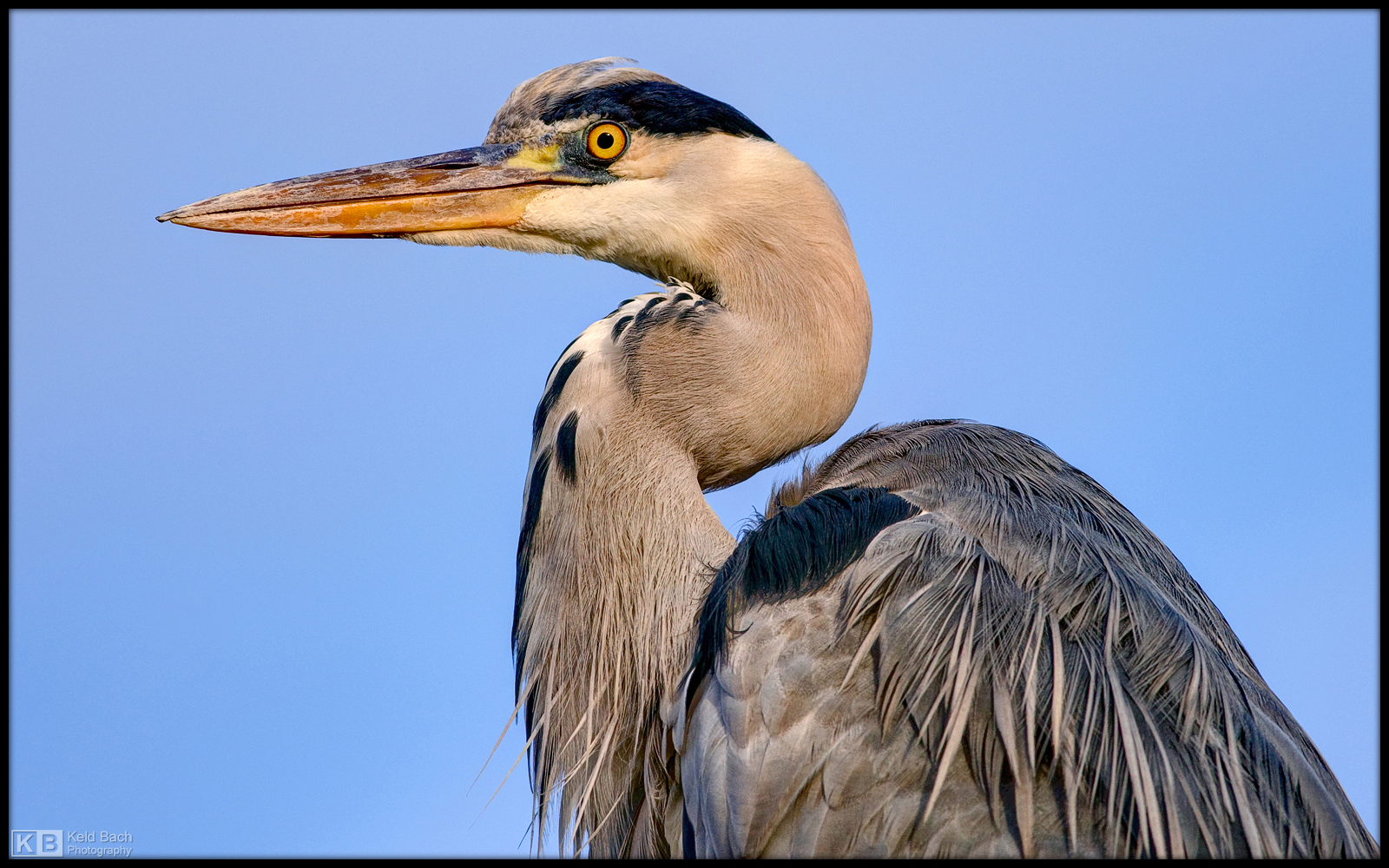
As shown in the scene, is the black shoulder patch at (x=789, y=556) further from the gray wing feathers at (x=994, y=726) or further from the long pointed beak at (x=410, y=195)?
the long pointed beak at (x=410, y=195)

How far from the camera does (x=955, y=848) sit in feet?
5.78

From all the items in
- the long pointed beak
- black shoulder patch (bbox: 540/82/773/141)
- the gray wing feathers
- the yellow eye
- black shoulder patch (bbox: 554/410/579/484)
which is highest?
black shoulder patch (bbox: 540/82/773/141)

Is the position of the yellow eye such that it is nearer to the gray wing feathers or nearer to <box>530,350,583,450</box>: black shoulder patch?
<box>530,350,583,450</box>: black shoulder patch

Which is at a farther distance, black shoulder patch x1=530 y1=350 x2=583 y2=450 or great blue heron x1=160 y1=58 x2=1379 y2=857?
black shoulder patch x1=530 y1=350 x2=583 y2=450

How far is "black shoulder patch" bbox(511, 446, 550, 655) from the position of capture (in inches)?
92.1

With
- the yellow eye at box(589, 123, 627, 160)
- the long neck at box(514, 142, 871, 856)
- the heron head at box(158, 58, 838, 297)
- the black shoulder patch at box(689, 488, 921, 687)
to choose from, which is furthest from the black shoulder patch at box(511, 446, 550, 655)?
the yellow eye at box(589, 123, 627, 160)

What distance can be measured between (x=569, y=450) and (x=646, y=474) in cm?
17

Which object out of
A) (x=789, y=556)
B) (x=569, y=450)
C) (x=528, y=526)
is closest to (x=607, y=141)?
(x=569, y=450)

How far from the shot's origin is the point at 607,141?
8.29 ft

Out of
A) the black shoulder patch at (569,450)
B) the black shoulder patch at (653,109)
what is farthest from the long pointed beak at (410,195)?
the black shoulder patch at (569,450)

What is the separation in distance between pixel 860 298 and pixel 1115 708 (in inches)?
40.6

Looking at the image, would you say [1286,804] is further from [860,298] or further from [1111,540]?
[860,298]

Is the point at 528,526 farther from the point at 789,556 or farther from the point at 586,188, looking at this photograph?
the point at 586,188

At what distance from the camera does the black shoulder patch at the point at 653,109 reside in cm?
251
